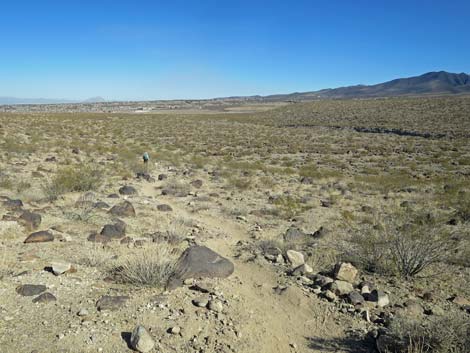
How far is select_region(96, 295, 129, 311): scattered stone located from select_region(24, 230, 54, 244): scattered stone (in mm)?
2507

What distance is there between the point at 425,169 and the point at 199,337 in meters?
17.6

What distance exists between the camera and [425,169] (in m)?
18.3

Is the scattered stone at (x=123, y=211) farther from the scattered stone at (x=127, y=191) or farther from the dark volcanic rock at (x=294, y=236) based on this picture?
the dark volcanic rock at (x=294, y=236)

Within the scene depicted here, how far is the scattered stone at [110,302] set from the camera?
426 cm

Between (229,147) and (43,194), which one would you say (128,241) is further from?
(229,147)

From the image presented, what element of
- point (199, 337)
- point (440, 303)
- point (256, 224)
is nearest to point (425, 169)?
point (256, 224)

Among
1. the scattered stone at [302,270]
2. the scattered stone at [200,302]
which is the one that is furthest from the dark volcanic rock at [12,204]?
the scattered stone at [302,270]

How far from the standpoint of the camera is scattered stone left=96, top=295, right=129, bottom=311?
14.0ft

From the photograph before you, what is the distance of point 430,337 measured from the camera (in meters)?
3.44

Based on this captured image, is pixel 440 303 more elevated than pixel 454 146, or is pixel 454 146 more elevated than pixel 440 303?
pixel 440 303

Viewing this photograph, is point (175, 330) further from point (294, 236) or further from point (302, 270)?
point (294, 236)

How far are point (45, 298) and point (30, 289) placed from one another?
12.9 inches

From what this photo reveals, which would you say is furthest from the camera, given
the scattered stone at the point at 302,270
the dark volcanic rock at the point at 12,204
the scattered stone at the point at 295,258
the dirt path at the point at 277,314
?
the dark volcanic rock at the point at 12,204

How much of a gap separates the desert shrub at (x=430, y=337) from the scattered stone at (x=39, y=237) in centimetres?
542
